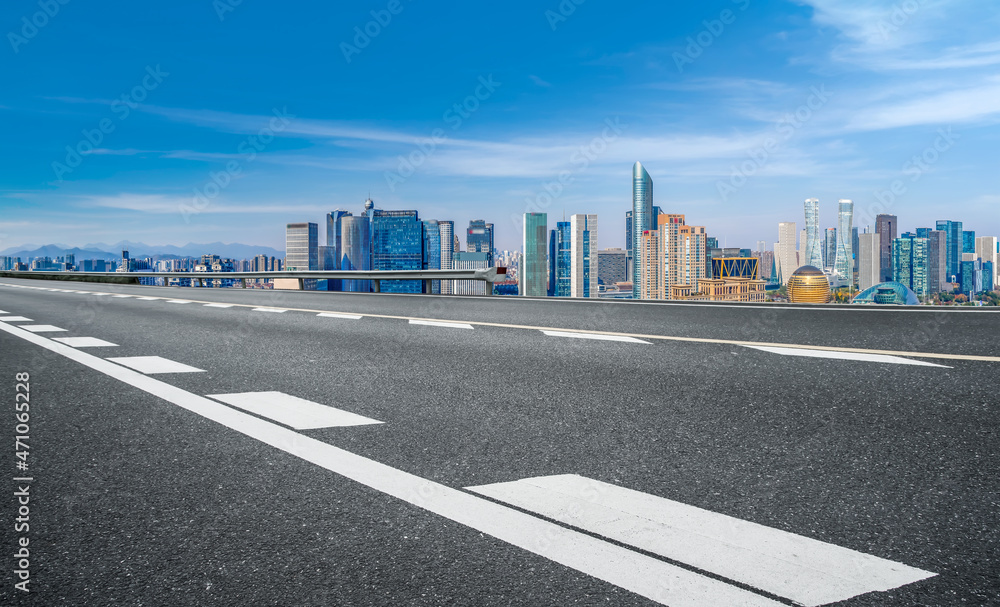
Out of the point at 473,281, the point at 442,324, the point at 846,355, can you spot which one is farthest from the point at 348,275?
the point at 846,355

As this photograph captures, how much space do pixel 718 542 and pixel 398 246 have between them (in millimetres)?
25013

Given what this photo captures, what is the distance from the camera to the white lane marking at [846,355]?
559 centimetres

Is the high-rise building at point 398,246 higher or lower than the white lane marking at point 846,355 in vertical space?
higher

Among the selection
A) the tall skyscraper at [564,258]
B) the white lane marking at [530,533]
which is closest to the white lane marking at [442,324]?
the white lane marking at [530,533]

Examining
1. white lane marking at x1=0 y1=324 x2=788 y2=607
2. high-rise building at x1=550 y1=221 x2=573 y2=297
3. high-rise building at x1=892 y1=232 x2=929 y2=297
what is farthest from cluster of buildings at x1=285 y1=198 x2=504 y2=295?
high-rise building at x1=892 y1=232 x2=929 y2=297

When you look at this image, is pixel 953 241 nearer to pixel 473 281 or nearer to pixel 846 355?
pixel 473 281

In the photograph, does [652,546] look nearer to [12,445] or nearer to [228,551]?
[228,551]

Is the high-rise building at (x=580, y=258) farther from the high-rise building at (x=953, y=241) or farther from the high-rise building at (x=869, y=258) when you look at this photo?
the high-rise building at (x=953, y=241)

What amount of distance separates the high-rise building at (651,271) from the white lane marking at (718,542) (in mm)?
12281

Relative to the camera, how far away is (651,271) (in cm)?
2680

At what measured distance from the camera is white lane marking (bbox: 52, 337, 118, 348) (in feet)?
26.3

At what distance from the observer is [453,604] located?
70.8 inches

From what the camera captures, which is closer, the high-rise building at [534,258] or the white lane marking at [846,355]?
the white lane marking at [846,355]

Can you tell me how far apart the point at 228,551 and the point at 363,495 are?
589mm
